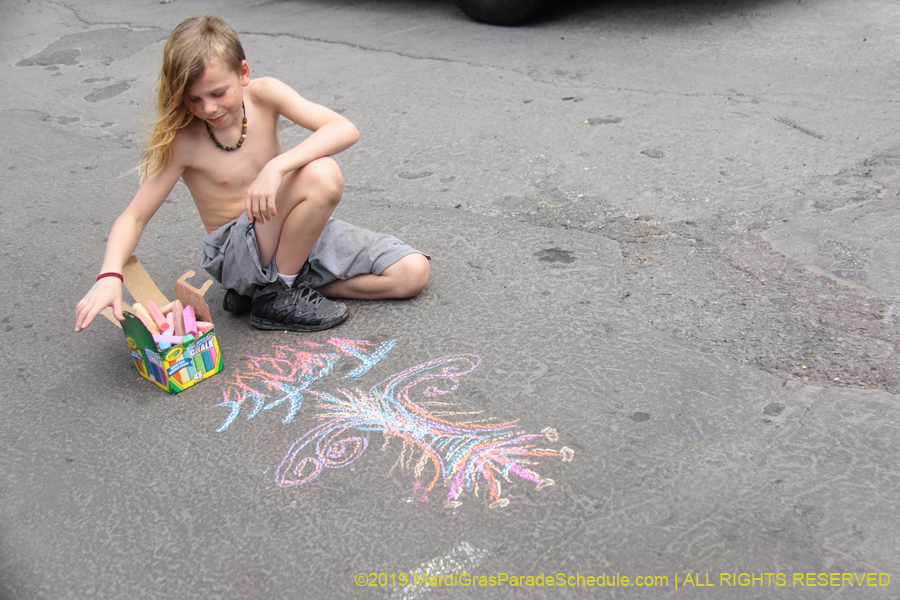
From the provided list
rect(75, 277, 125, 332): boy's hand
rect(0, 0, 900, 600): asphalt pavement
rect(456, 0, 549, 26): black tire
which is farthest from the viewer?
rect(456, 0, 549, 26): black tire

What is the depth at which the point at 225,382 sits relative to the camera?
215 centimetres

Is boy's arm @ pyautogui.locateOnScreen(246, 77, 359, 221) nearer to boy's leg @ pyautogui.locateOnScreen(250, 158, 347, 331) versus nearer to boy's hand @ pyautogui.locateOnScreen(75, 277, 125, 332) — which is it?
boy's leg @ pyautogui.locateOnScreen(250, 158, 347, 331)

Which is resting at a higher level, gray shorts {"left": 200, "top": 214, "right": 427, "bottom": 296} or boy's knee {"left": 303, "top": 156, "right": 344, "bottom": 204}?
boy's knee {"left": 303, "top": 156, "right": 344, "bottom": 204}

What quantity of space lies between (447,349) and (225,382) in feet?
2.39

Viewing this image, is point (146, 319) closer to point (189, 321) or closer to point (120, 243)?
point (189, 321)

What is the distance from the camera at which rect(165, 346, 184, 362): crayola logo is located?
6.68 ft

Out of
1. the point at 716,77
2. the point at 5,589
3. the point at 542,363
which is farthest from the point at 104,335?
Answer: the point at 716,77

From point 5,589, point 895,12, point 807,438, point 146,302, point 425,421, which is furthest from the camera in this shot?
point 895,12

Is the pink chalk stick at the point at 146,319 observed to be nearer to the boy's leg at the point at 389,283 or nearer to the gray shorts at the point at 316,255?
the gray shorts at the point at 316,255

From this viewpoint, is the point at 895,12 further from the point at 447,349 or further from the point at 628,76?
the point at 447,349

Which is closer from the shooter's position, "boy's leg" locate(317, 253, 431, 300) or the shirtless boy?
the shirtless boy

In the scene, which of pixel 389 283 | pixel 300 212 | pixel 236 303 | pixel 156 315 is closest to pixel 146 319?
pixel 156 315

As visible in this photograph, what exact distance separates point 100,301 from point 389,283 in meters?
0.97

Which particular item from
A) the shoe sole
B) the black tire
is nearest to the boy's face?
the shoe sole
